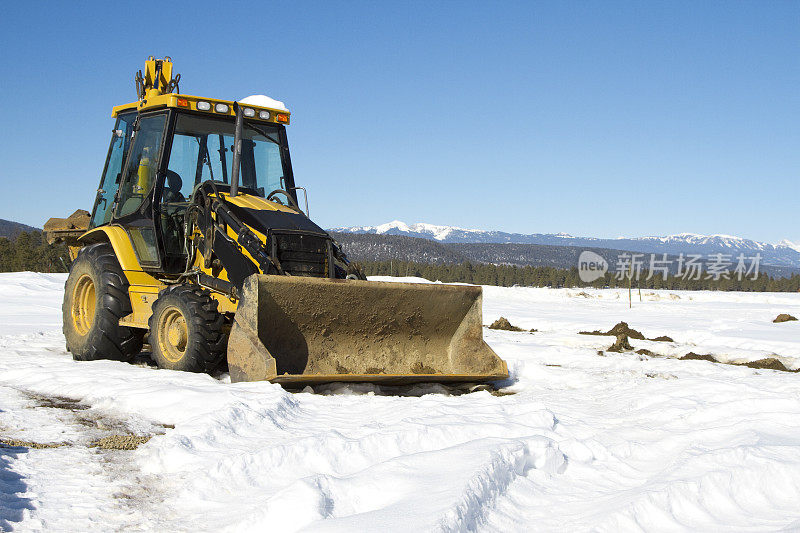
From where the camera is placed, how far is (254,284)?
620cm

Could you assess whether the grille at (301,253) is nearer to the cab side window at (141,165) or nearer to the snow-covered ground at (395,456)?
the snow-covered ground at (395,456)

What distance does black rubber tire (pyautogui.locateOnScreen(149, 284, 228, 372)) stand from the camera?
6699 mm

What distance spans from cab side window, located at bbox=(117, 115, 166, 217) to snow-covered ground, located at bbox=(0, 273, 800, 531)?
1.99m

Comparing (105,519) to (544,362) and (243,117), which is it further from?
(544,362)

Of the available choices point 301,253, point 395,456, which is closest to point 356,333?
point 301,253

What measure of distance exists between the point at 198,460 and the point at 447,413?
194 cm

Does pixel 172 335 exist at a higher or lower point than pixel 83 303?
lower

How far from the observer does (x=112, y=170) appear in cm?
873

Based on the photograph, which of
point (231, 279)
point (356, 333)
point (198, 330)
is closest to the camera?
point (198, 330)

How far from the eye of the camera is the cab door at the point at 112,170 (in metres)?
8.51

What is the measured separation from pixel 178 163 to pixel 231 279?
1729 millimetres

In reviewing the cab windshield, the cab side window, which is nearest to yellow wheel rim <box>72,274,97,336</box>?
the cab side window

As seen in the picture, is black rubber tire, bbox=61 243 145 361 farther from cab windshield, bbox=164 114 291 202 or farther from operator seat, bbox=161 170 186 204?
cab windshield, bbox=164 114 291 202

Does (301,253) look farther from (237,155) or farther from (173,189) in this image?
(173,189)
